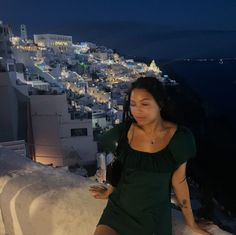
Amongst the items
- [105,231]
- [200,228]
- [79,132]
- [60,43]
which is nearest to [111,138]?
[105,231]

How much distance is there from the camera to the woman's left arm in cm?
186

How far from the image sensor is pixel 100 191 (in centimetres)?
225

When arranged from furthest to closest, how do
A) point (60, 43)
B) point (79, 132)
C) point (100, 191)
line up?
point (60, 43) < point (79, 132) < point (100, 191)

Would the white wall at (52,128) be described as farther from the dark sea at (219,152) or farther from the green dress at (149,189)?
the green dress at (149,189)

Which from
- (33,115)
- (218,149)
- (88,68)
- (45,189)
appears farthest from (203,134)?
(45,189)

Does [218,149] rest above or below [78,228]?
below

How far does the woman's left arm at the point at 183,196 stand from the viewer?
1.86m

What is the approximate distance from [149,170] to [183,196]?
307 mm

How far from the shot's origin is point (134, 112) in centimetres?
191

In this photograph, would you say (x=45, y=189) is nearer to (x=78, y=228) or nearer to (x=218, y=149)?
(x=78, y=228)

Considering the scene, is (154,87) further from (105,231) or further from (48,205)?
(48,205)

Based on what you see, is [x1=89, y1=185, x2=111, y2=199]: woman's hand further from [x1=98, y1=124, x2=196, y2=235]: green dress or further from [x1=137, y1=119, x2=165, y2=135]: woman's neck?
[x1=137, y1=119, x2=165, y2=135]: woman's neck

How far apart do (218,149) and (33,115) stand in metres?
18.2

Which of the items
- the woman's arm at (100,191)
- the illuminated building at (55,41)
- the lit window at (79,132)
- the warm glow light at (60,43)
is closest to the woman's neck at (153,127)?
the woman's arm at (100,191)
